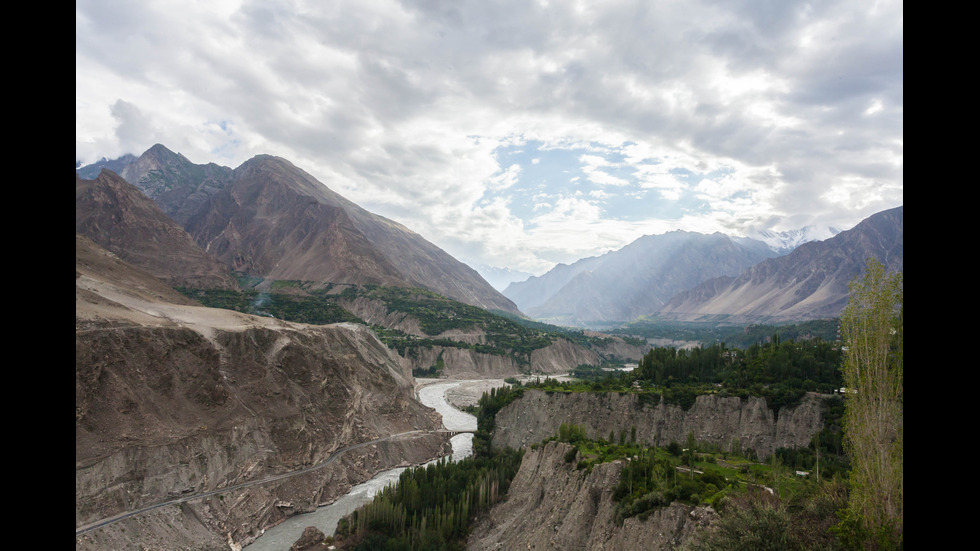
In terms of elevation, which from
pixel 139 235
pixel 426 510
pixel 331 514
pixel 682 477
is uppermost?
pixel 139 235

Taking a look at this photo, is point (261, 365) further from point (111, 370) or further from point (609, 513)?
point (609, 513)

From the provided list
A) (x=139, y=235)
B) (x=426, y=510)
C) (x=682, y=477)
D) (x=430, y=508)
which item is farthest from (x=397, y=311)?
(x=682, y=477)

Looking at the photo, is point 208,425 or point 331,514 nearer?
point 331,514

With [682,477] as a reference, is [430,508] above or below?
below

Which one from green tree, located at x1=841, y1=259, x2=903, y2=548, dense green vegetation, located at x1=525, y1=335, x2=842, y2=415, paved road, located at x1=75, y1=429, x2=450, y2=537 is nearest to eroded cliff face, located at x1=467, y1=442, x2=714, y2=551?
green tree, located at x1=841, y1=259, x2=903, y2=548

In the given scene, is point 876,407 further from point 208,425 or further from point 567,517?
point 208,425
